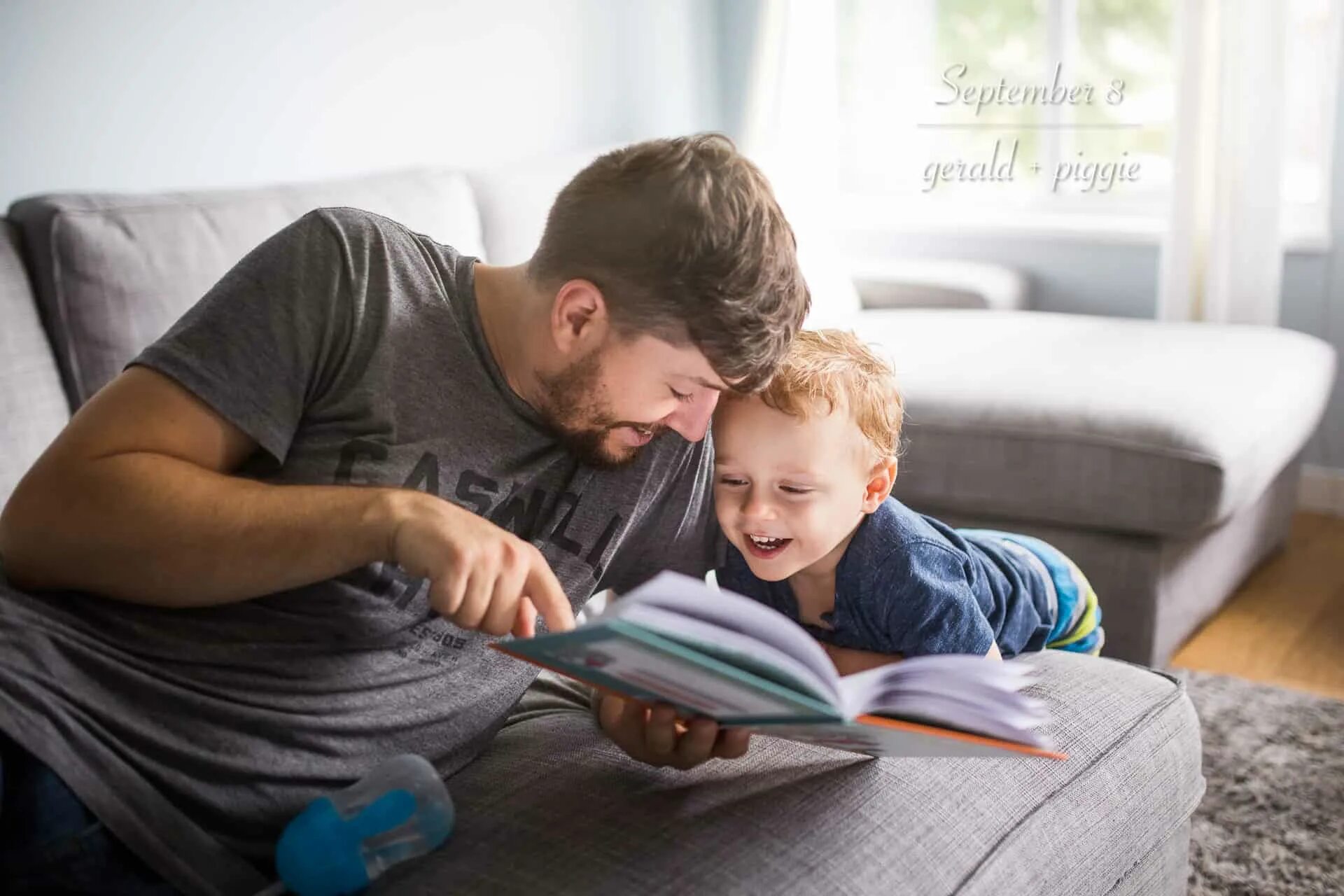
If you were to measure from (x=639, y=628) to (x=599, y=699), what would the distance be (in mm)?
429

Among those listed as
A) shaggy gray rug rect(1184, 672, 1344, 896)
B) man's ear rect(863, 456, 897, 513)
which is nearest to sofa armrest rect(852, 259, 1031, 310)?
shaggy gray rug rect(1184, 672, 1344, 896)

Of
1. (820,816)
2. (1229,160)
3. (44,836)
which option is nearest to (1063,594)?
(820,816)

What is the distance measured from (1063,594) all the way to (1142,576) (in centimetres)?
71

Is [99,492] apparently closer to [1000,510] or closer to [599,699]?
[599,699]

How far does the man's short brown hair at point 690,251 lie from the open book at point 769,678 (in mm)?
273

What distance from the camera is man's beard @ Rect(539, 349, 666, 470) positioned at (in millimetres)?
1179

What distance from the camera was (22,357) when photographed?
153 centimetres

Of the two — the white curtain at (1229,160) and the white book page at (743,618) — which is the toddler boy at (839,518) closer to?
the white book page at (743,618)

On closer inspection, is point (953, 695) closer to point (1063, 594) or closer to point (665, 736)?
point (665, 736)

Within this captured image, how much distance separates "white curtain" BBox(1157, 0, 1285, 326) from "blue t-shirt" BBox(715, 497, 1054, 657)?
1872 millimetres

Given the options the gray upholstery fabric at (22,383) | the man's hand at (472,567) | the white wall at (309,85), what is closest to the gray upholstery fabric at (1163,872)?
the man's hand at (472,567)

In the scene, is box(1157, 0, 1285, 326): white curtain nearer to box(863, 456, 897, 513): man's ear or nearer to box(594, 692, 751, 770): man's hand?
box(863, 456, 897, 513): man's ear

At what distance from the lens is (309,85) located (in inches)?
98.0

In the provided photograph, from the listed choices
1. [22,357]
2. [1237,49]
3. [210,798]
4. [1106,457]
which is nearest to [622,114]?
[1237,49]
